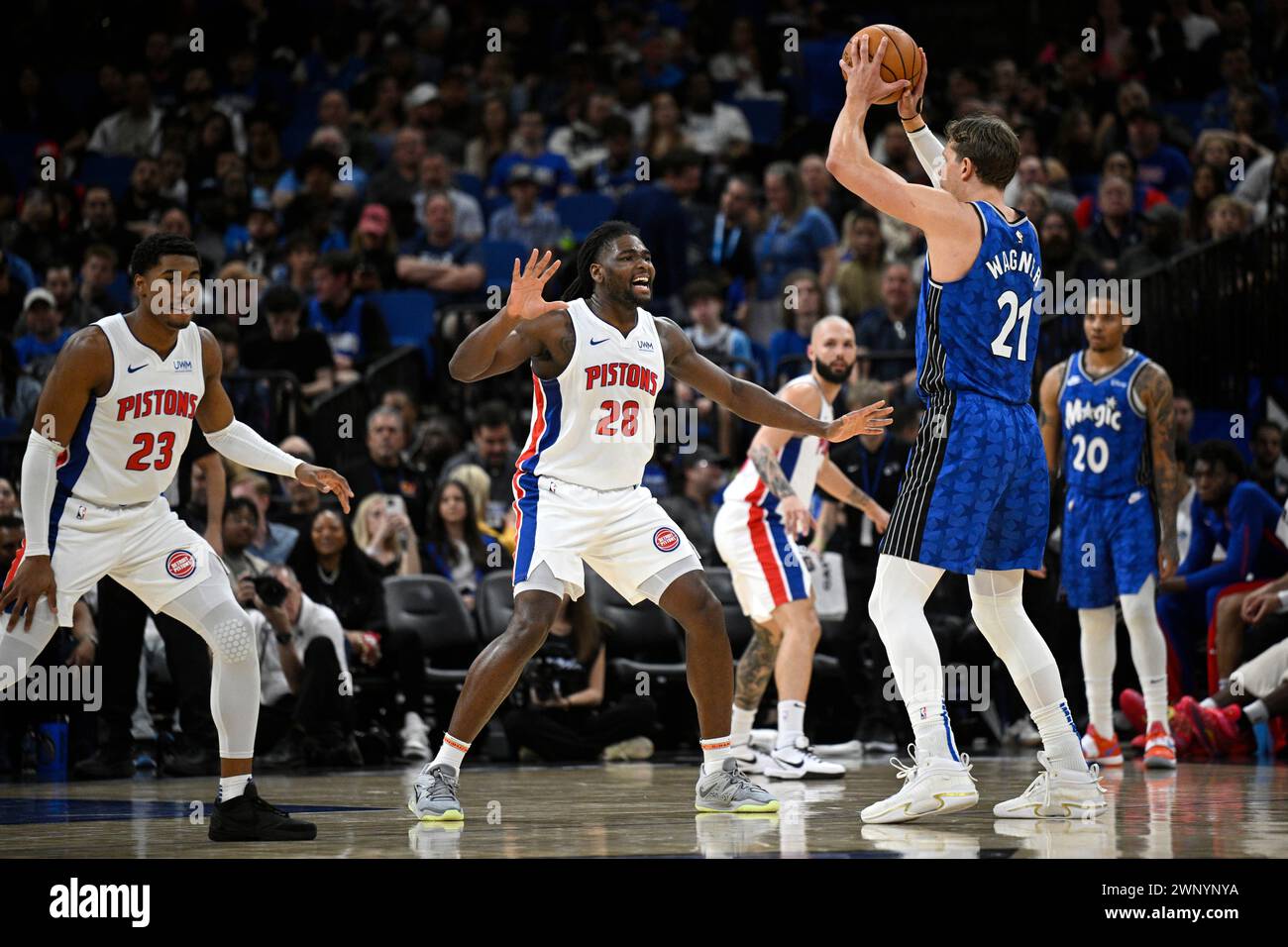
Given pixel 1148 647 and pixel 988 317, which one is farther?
pixel 1148 647

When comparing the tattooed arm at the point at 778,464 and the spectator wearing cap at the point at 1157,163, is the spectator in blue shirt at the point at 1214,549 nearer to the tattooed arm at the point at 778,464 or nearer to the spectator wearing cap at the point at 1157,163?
the tattooed arm at the point at 778,464

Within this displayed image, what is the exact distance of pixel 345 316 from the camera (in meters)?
12.9

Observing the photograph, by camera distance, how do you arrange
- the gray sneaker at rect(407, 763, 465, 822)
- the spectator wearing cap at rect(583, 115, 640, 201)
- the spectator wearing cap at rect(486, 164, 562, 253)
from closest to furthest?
the gray sneaker at rect(407, 763, 465, 822) → the spectator wearing cap at rect(486, 164, 562, 253) → the spectator wearing cap at rect(583, 115, 640, 201)

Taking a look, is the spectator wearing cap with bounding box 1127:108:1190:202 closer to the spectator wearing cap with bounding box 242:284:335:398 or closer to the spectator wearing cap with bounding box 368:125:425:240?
the spectator wearing cap with bounding box 368:125:425:240

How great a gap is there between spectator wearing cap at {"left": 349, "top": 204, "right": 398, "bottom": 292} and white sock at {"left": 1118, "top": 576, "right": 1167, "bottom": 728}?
6783 millimetres

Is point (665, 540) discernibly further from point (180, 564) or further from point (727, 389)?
point (180, 564)

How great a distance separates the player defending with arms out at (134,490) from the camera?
568 centimetres

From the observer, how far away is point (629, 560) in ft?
20.5

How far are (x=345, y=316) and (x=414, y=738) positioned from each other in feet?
13.2

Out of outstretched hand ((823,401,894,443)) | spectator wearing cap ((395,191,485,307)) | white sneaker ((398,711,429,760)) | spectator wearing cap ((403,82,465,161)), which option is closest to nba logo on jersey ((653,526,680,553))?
outstretched hand ((823,401,894,443))

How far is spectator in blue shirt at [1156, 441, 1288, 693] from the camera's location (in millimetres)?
10031

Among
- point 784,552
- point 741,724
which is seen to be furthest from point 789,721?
point 784,552

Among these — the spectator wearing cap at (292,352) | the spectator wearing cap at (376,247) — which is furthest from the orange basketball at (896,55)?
the spectator wearing cap at (376,247)

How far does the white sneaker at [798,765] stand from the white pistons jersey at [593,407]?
247 centimetres
